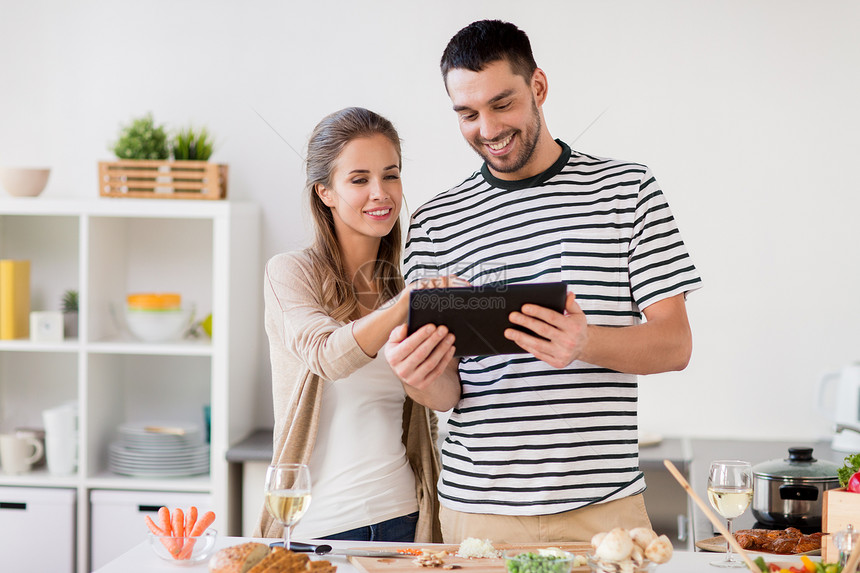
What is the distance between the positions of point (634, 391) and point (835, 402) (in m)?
1.59

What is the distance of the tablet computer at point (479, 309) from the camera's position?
1.33 meters

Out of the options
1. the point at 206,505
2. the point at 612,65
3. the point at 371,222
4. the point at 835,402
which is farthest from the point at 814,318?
the point at 206,505

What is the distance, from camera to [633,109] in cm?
295

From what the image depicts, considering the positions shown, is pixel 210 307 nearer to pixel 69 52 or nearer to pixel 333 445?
pixel 69 52

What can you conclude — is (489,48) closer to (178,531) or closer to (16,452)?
(178,531)

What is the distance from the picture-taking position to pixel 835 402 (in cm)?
286

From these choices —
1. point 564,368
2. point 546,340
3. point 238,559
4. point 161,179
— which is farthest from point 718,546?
point 161,179

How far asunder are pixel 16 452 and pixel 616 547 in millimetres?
2353

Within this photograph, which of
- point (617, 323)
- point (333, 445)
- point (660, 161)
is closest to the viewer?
point (617, 323)

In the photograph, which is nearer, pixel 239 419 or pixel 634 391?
pixel 634 391

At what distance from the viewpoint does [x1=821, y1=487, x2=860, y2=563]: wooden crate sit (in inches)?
51.4

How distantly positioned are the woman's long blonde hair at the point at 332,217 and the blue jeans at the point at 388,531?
0.43 meters

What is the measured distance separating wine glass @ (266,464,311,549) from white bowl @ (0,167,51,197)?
2.06m

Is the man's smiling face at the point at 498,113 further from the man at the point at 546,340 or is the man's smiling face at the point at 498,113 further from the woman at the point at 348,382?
the woman at the point at 348,382
